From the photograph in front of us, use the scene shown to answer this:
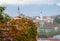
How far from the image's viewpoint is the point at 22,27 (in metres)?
9.57

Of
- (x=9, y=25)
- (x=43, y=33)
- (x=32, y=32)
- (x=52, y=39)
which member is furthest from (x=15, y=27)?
(x=43, y=33)

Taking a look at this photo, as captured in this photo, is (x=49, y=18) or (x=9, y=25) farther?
(x=49, y=18)

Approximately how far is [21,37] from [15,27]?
0.40 m

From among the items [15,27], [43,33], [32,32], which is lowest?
[43,33]

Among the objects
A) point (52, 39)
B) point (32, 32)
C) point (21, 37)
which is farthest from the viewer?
point (52, 39)

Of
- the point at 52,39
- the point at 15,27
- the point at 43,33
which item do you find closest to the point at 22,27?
the point at 15,27

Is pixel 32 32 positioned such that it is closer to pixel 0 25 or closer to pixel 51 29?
pixel 0 25

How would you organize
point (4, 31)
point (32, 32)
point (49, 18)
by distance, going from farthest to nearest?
point (49, 18) < point (32, 32) < point (4, 31)

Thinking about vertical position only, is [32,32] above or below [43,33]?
above

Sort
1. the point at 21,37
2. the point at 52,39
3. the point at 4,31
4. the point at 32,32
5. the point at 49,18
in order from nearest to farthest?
the point at 4,31, the point at 21,37, the point at 32,32, the point at 52,39, the point at 49,18

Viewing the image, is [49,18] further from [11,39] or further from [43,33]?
[11,39]

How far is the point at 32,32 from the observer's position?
11.1m

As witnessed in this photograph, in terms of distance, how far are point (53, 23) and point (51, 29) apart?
575mm

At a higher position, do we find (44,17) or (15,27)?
(15,27)
